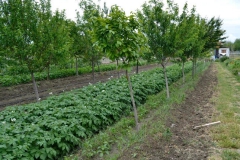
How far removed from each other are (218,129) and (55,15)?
839 centimetres

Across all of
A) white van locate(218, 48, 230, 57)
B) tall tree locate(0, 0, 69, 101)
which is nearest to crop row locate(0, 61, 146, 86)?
tall tree locate(0, 0, 69, 101)

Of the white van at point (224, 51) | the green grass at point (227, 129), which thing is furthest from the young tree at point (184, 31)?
the white van at point (224, 51)

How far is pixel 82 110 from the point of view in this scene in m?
4.90

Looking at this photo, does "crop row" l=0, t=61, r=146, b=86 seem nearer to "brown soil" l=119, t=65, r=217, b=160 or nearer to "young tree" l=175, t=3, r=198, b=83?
"young tree" l=175, t=3, r=198, b=83

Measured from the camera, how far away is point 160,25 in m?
7.79

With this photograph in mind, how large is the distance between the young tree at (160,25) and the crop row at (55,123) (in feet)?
8.24

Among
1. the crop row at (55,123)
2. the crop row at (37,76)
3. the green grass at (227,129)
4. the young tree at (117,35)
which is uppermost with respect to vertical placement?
the young tree at (117,35)

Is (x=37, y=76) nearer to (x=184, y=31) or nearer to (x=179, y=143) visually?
(x=184, y=31)

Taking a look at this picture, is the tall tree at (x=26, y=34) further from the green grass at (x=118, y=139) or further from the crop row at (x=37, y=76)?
the green grass at (x=118, y=139)

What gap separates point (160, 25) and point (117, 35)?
3.94 meters

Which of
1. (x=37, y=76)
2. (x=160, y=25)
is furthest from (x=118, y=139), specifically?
(x=37, y=76)

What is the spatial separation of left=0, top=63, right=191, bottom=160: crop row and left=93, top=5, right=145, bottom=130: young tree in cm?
175

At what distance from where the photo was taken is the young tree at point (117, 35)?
441 cm

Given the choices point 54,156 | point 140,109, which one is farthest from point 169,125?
point 54,156
